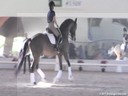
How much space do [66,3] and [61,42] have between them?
230 centimetres

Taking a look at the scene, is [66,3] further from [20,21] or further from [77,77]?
[77,77]

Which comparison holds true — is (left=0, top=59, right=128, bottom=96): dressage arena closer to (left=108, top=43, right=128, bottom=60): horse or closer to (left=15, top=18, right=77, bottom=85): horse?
(left=15, top=18, right=77, bottom=85): horse

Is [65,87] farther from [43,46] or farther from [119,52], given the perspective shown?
[119,52]

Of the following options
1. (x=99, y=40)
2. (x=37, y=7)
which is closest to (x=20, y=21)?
(x=37, y=7)

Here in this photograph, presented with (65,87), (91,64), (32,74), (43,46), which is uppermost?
(43,46)

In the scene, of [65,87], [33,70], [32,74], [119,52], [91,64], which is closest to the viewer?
[65,87]

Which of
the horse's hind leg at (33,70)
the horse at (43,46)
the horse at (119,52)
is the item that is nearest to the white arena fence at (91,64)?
the horse at (119,52)

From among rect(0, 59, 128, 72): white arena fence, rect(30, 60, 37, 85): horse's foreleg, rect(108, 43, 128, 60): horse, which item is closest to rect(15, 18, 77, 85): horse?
rect(30, 60, 37, 85): horse's foreleg

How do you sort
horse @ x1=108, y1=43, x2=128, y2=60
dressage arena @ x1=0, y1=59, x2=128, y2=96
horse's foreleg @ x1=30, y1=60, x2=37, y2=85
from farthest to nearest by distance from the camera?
1. horse @ x1=108, y1=43, x2=128, y2=60
2. horse's foreleg @ x1=30, y1=60, x2=37, y2=85
3. dressage arena @ x1=0, y1=59, x2=128, y2=96

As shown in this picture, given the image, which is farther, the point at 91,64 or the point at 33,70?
the point at 91,64

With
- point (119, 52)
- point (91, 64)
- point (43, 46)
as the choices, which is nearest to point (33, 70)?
point (43, 46)

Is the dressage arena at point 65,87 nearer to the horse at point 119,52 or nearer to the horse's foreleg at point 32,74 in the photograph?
the horse's foreleg at point 32,74

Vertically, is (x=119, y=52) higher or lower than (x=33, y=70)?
lower

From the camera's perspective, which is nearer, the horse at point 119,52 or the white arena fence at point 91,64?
the white arena fence at point 91,64
